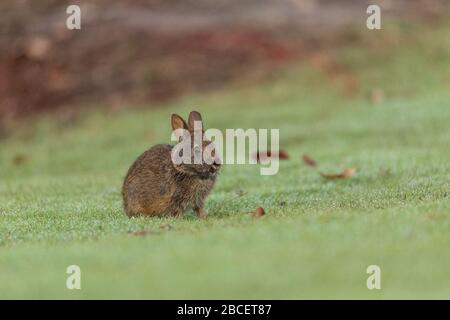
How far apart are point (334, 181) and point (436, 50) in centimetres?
1082

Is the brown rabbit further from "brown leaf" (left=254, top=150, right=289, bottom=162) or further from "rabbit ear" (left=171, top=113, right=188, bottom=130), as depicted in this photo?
"brown leaf" (left=254, top=150, right=289, bottom=162)

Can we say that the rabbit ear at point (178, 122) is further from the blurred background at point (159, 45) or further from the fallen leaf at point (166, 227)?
the blurred background at point (159, 45)

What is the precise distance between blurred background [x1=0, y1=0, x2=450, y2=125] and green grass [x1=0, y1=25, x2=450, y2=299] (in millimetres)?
1041

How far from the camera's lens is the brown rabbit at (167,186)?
953 cm

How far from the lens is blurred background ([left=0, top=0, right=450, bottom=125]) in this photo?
22250 millimetres

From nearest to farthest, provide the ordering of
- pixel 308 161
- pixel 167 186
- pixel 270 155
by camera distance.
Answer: pixel 167 186, pixel 308 161, pixel 270 155

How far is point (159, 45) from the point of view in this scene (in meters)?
23.8

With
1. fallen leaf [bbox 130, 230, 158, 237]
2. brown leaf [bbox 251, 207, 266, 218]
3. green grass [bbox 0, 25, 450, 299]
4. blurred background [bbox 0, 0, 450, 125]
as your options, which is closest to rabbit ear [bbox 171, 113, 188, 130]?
green grass [bbox 0, 25, 450, 299]

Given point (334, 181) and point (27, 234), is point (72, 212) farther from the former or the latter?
point (334, 181)

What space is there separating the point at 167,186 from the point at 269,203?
1.37 metres

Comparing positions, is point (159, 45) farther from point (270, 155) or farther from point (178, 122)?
point (178, 122)

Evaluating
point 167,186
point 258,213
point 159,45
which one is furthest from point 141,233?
point 159,45

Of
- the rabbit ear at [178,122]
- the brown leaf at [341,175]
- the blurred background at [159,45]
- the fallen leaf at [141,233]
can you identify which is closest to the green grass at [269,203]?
the fallen leaf at [141,233]
